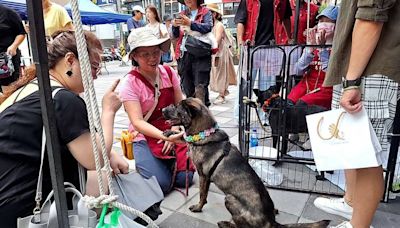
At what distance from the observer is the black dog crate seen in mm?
2795

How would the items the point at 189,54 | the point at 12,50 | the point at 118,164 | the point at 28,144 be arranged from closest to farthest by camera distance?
the point at 28,144 → the point at 118,164 → the point at 12,50 → the point at 189,54

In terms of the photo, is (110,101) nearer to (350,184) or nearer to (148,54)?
(148,54)

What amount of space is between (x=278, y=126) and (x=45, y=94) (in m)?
2.29

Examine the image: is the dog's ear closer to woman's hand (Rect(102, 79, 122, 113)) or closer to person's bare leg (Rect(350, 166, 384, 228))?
woman's hand (Rect(102, 79, 122, 113))

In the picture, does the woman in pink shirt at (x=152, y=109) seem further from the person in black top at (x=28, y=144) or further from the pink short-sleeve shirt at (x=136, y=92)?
the person in black top at (x=28, y=144)

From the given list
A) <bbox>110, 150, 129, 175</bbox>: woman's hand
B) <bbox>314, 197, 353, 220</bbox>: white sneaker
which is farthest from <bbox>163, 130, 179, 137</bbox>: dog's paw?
<bbox>314, 197, 353, 220</bbox>: white sneaker

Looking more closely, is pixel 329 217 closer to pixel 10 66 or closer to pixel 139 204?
pixel 139 204

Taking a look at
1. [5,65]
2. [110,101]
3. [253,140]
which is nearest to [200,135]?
[110,101]

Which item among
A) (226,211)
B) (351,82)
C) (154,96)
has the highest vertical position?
(351,82)

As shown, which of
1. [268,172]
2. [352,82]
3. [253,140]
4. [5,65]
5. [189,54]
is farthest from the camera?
[189,54]

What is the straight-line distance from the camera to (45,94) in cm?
88

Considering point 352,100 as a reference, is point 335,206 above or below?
below

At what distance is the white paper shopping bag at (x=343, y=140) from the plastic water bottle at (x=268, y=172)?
110cm

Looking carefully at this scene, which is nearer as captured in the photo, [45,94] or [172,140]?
[45,94]
